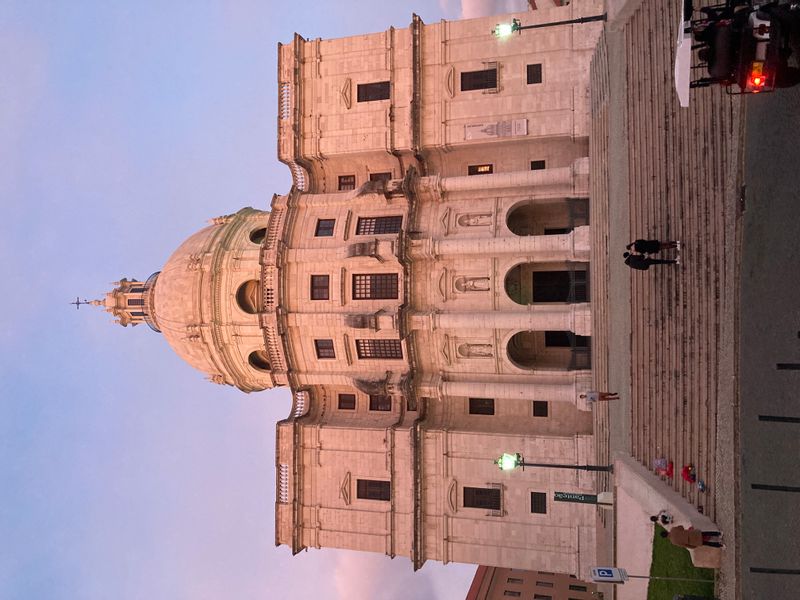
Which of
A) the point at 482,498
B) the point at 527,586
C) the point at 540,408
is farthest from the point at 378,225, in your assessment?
the point at 527,586

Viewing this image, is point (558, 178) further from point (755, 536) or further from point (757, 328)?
point (755, 536)

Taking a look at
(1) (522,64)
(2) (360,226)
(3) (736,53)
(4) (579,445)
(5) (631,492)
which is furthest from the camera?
(2) (360,226)

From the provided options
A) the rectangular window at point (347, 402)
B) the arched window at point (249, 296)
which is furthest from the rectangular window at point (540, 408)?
the arched window at point (249, 296)

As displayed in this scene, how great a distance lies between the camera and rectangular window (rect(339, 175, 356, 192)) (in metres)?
35.8

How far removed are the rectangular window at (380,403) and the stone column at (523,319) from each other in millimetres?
5222

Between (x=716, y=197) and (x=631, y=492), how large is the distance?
1025 centimetres

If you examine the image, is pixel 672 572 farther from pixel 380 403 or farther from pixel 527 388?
pixel 380 403

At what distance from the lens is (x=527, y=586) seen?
53.8 meters

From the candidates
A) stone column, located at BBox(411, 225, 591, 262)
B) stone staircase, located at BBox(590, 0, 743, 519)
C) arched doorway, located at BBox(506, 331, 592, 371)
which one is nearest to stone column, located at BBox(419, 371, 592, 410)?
arched doorway, located at BBox(506, 331, 592, 371)

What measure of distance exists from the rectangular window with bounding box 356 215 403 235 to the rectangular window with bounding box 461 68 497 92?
24.6 feet

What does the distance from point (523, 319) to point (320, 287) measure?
35.6ft

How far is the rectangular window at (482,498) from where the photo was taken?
30.7 metres

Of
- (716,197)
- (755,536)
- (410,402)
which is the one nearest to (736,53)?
(716,197)

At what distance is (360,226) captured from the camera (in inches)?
1312
